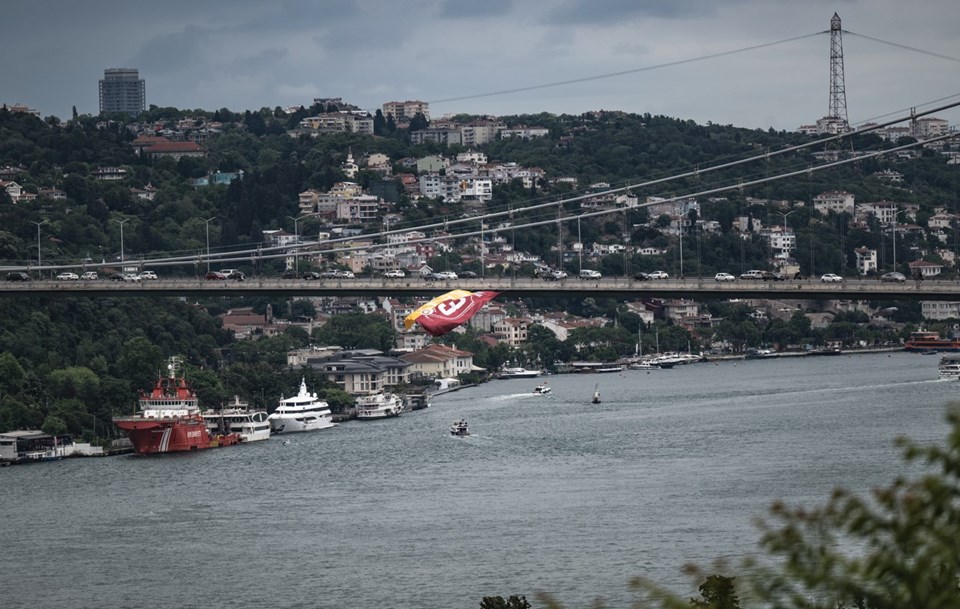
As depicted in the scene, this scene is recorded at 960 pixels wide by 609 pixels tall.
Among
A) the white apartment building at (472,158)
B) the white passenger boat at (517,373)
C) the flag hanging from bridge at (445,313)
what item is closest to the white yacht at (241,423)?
the flag hanging from bridge at (445,313)

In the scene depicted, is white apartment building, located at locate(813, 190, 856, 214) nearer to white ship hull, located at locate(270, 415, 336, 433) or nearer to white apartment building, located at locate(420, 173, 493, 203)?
white apartment building, located at locate(420, 173, 493, 203)

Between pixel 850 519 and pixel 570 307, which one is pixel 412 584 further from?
pixel 570 307

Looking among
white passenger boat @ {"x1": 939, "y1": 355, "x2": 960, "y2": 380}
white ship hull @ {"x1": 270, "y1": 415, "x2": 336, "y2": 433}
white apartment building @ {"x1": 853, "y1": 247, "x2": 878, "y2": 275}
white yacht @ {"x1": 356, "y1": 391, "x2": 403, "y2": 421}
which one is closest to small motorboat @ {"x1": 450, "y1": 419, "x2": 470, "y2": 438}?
white ship hull @ {"x1": 270, "y1": 415, "x2": 336, "y2": 433}

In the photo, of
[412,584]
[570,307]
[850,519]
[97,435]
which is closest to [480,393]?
[97,435]

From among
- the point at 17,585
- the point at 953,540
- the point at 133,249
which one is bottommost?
the point at 17,585

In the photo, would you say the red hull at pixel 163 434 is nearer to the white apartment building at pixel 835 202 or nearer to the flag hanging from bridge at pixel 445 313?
the flag hanging from bridge at pixel 445 313
